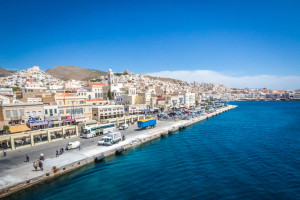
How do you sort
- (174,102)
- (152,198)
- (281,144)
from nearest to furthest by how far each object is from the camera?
(152,198) < (281,144) < (174,102)

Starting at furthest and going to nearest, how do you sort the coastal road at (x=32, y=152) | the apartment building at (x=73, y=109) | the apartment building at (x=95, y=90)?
the apartment building at (x=95, y=90), the apartment building at (x=73, y=109), the coastal road at (x=32, y=152)

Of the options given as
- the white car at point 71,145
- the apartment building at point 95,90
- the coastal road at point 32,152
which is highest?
the apartment building at point 95,90

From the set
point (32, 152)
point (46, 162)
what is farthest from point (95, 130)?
point (46, 162)

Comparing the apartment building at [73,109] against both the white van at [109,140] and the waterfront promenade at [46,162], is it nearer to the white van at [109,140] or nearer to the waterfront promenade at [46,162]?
the waterfront promenade at [46,162]

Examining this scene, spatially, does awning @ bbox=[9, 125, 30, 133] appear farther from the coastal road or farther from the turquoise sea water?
the turquoise sea water

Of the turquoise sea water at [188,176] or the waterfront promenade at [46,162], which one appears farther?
the waterfront promenade at [46,162]

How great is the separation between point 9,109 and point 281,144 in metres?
42.9

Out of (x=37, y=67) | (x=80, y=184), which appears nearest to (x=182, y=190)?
(x=80, y=184)

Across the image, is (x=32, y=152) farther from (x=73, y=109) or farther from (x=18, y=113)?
(x=73, y=109)

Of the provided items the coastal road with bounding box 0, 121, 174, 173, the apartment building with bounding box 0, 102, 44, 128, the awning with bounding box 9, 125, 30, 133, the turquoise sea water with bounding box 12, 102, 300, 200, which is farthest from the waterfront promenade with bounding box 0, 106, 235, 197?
the apartment building with bounding box 0, 102, 44, 128

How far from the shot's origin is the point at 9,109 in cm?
2786

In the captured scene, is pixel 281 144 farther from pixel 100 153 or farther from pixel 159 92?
pixel 159 92

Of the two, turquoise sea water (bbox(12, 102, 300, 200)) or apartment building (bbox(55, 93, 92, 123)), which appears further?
apartment building (bbox(55, 93, 92, 123))

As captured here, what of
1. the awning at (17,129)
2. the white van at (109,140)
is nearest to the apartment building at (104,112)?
the white van at (109,140)
